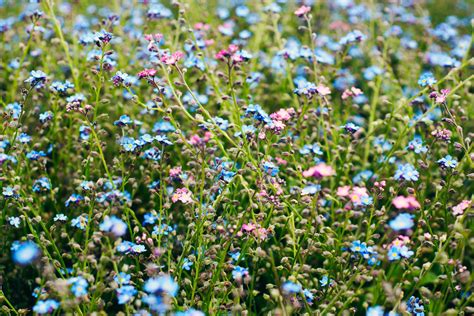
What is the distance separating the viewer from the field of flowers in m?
2.69

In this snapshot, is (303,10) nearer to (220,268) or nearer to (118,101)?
(118,101)

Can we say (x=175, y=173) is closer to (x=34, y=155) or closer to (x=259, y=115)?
(x=259, y=115)

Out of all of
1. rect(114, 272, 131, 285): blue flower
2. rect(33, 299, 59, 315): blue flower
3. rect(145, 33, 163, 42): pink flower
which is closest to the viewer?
rect(33, 299, 59, 315): blue flower

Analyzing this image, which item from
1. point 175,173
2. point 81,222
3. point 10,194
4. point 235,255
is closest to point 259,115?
point 175,173

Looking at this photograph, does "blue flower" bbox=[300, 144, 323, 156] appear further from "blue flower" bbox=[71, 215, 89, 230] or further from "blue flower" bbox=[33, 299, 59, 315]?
"blue flower" bbox=[33, 299, 59, 315]

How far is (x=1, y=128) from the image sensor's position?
3453 millimetres

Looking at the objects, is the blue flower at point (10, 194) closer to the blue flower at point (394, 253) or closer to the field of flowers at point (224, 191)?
the field of flowers at point (224, 191)

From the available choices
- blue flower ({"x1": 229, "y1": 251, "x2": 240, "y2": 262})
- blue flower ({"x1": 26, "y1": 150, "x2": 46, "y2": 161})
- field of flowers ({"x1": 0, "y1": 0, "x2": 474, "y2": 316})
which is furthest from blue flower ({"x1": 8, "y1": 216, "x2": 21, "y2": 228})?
blue flower ({"x1": 229, "y1": 251, "x2": 240, "y2": 262})

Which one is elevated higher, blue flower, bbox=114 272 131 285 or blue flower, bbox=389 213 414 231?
blue flower, bbox=114 272 131 285

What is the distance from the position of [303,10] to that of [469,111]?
150cm

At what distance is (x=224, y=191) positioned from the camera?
2.79 m

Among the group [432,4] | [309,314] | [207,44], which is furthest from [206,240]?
[432,4]

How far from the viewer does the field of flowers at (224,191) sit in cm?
269

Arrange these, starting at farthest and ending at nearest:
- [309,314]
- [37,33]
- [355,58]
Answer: [355,58] → [37,33] → [309,314]
